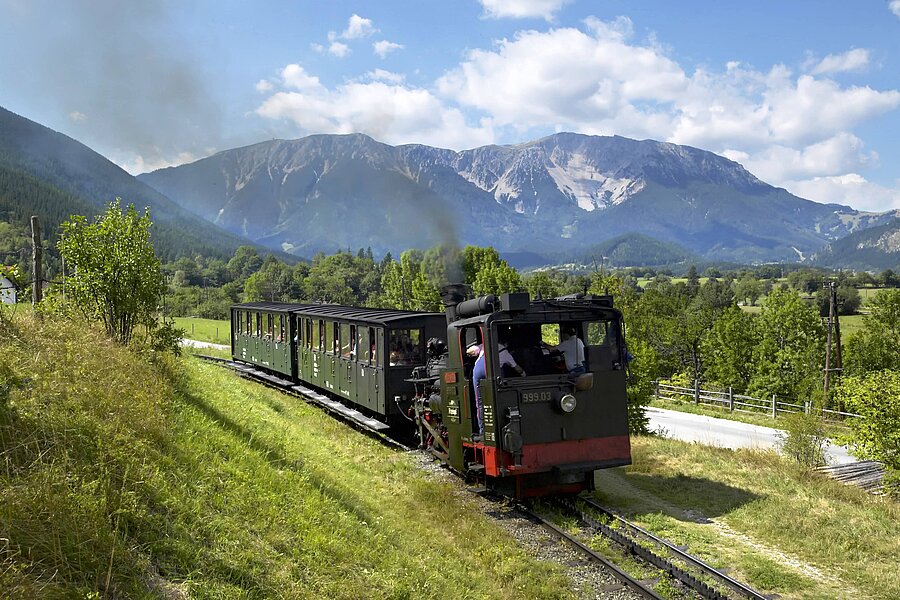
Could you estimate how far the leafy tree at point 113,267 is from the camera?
37.0 feet

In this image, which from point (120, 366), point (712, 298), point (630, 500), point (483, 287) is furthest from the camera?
point (712, 298)

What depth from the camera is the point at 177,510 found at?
6285mm

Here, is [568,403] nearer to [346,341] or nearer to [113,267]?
[113,267]

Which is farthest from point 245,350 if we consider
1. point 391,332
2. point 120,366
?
point 120,366

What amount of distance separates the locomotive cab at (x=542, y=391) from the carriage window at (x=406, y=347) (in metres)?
4.89

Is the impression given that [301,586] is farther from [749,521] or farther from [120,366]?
[749,521]

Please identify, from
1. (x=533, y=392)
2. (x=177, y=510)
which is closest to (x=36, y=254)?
(x=177, y=510)

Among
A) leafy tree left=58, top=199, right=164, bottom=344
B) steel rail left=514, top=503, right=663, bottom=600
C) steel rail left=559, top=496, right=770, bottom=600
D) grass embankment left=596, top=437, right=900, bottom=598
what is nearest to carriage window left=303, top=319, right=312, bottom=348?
leafy tree left=58, top=199, right=164, bottom=344

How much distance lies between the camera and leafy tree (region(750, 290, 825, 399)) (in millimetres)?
45500

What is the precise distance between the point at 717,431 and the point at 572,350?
22834mm

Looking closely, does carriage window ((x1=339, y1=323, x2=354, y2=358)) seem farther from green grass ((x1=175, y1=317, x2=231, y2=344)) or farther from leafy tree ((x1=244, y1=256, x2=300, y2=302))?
leafy tree ((x1=244, y1=256, x2=300, y2=302))

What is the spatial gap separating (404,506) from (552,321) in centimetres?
381

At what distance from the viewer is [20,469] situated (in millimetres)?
5242

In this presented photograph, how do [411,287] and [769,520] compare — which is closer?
[769,520]
